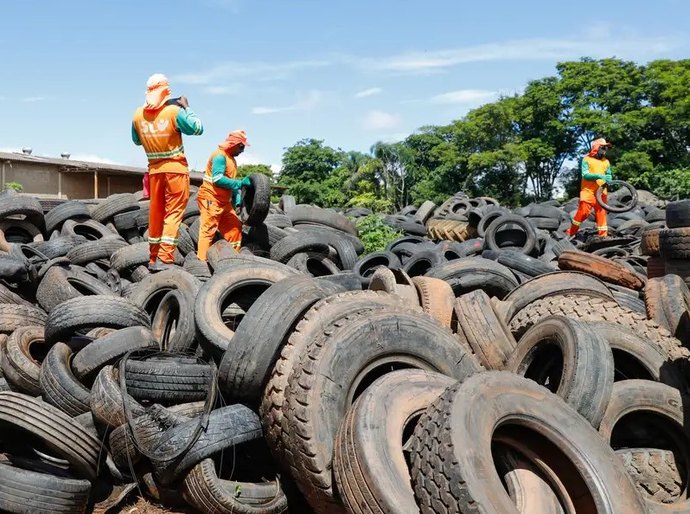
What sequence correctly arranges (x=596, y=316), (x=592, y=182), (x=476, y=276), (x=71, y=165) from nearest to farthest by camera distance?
(x=596, y=316), (x=476, y=276), (x=592, y=182), (x=71, y=165)

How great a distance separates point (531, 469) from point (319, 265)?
544cm

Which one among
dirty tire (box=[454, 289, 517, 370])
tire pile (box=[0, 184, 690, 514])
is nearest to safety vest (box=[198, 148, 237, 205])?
tire pile (box=[0, 184, 690, 514])

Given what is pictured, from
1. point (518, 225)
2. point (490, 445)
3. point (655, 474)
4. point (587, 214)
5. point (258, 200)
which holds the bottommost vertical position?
point (655, 474)

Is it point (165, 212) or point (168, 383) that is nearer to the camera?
point (168, 383)

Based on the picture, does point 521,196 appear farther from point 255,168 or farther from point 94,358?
point 94,358

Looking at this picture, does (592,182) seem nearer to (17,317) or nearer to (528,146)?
(17,317)

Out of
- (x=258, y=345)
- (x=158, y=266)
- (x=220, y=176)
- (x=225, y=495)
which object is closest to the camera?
(x=225, y=495)

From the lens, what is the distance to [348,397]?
362 cm

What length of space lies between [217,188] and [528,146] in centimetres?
3342

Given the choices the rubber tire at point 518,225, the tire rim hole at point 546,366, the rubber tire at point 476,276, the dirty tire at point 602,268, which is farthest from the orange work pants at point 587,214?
the tire rim hole at point 546,366

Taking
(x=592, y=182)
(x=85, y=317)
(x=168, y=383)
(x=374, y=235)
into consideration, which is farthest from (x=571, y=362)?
(x=592, y=182)

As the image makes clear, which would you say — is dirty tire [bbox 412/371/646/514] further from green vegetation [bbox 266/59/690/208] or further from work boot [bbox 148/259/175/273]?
green vegetation [bbox 266/59/690/208]

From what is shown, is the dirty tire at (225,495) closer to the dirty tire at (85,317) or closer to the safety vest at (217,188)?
the dirty tire at (85,317)

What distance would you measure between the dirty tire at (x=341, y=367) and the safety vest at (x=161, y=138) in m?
4.47
